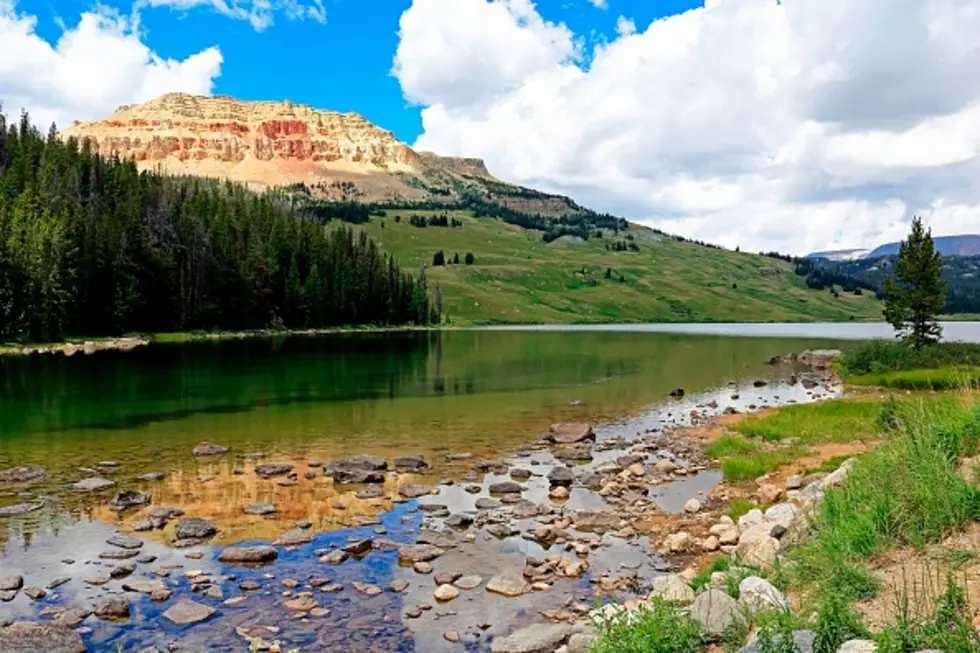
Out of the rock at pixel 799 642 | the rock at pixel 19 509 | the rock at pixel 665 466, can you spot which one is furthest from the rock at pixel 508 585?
the rock at pixel 19 509

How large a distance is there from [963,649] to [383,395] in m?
49.9

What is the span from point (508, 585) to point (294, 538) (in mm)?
7218

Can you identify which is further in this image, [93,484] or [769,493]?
[93,484]

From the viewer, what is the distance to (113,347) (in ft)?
331

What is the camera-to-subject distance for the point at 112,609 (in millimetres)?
15602

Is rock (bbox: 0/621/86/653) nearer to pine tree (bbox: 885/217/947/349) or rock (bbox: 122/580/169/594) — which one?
rock (bbox: 122/580/169/594)

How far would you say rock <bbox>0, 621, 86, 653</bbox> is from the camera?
43.9 ft

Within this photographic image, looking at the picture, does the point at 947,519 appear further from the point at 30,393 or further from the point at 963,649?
the point at 30,393

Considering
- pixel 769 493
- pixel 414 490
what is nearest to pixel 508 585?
pixel 414 490

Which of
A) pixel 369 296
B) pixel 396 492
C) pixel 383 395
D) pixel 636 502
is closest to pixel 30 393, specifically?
pixel 383 395

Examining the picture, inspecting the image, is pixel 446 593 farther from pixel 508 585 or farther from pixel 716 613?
pixel 716 613

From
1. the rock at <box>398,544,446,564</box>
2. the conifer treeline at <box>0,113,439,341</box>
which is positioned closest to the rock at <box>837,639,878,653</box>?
the rock at <box>398,544,446,564</box>

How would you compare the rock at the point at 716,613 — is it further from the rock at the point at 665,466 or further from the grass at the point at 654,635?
the rock at the point at 665,466

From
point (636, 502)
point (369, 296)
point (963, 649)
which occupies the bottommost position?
point (636, 502)
